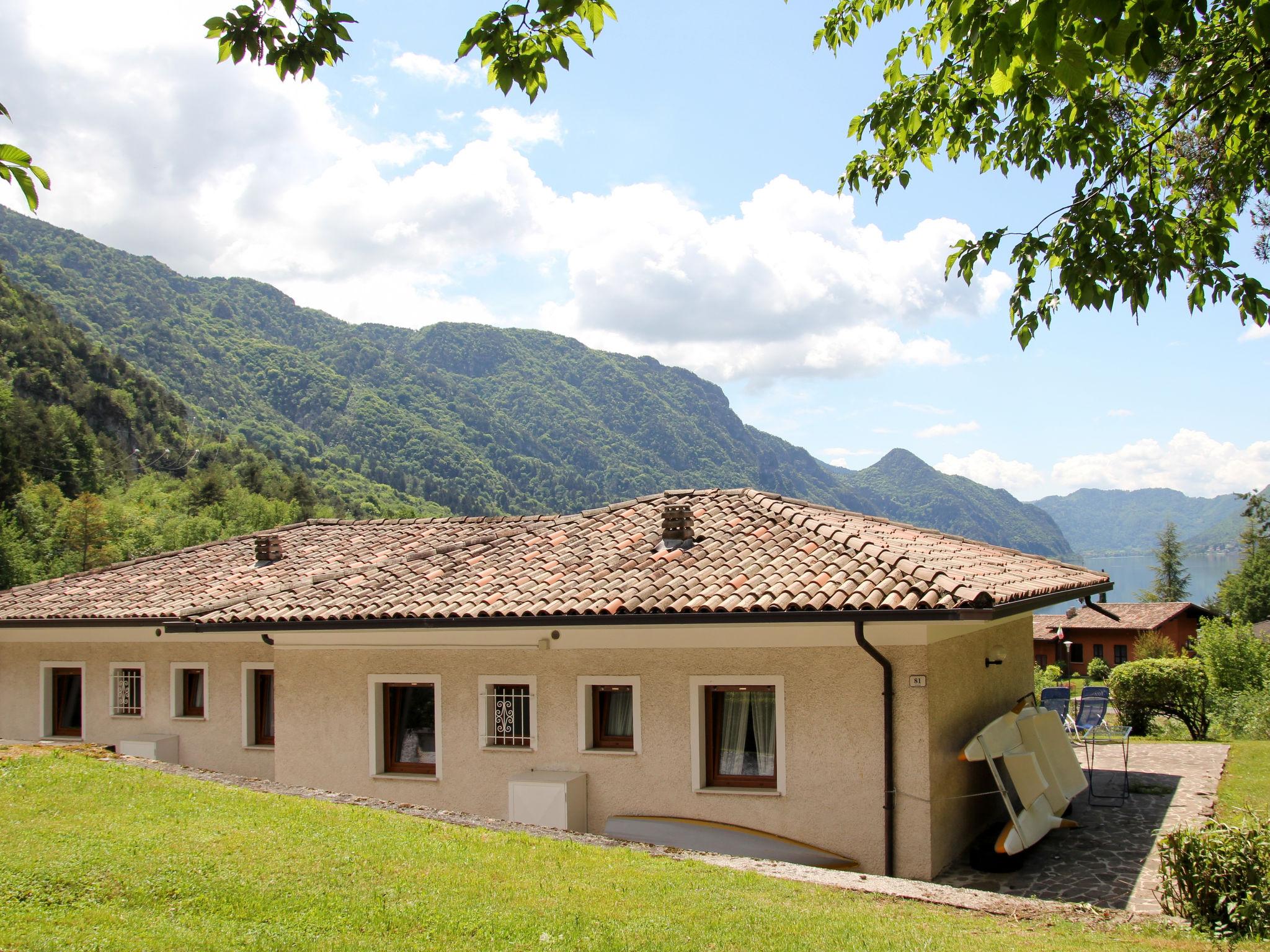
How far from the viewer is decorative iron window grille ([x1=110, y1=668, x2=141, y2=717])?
52.4 ft

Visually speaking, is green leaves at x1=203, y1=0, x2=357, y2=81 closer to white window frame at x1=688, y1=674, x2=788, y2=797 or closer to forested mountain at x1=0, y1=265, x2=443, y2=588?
white window frame at x1=688, y1=674, x2=788, y2=797

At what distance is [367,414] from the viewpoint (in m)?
121

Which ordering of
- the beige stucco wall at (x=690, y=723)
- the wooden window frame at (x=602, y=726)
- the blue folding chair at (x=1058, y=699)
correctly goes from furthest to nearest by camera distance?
the blue folding chair at (x=1058, y=699)
the wooden window frame at (x=602, y=726)
the beige stucco wall at (x=690, y=723)

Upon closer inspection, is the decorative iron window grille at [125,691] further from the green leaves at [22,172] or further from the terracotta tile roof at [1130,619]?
the terracotta tile roof at [1130,619]

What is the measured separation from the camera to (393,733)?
12.6 meters

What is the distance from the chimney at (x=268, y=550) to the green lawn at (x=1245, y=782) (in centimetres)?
1563

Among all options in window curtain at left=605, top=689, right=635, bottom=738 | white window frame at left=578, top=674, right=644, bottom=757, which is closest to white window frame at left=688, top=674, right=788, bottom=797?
white window frame at left=578, top=674, right=644, bottom=757

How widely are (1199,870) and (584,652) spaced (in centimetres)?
654

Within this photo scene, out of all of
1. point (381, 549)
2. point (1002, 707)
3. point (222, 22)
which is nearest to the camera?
point (222, 22)

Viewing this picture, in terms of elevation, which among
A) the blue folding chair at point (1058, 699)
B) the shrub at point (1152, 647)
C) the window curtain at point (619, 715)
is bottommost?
the shrub at point (1152, 647)

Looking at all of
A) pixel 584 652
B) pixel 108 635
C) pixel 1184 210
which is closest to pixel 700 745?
pixel 584 652

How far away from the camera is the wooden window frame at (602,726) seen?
37.1 feet

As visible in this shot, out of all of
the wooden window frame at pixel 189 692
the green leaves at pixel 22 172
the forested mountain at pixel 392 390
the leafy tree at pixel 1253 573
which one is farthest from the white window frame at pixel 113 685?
the forested mountain at pixel 392 390

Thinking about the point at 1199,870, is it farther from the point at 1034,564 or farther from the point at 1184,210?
the point at 1034,564
